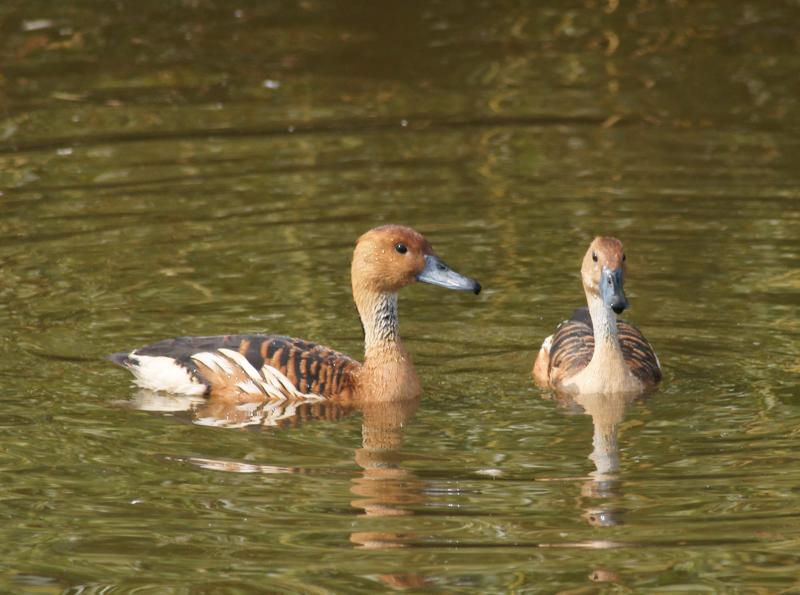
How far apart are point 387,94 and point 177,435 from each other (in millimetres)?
8796

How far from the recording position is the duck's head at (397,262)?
452 inches

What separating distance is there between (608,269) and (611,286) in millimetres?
117

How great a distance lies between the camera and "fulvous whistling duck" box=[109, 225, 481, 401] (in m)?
11.2

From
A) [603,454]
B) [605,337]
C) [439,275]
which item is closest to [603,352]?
[605,337]

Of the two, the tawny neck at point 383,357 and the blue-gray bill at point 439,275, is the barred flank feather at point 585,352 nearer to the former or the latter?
the blue-gray bill at point 439,275

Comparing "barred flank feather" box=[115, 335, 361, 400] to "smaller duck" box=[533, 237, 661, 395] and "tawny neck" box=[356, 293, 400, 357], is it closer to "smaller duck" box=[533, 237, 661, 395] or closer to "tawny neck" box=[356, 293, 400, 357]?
"tawny neck" box=[356, 293, 400, 357]

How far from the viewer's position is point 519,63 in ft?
64.3

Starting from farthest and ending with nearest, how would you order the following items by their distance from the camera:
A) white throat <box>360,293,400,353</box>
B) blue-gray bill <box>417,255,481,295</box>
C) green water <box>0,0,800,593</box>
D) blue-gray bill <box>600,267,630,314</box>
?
1. white throat <box>360,293,400,353</box>
2. blue-gray bill <box>417,255,481,295</box>
3. blue-gray bill <box>600,267,630,314</box>
4. green water <box>0,0,800,593</box>

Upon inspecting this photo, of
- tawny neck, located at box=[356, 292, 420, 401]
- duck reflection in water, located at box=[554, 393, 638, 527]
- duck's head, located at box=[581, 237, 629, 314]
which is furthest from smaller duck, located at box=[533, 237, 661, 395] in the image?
tawny neck, located at box=[356, 292, 420, 401]

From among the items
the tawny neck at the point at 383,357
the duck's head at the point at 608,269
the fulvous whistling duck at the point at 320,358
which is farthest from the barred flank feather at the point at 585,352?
the tawny neck at the point at 383,357

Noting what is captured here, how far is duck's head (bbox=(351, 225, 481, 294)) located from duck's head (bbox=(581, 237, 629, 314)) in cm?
91

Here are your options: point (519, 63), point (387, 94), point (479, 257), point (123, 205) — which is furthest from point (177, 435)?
point (519, 63)

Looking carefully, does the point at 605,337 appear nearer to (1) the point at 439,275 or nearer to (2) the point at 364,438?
(1) the point at 439,275

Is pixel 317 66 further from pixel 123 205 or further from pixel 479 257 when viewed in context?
pixel 479 257
